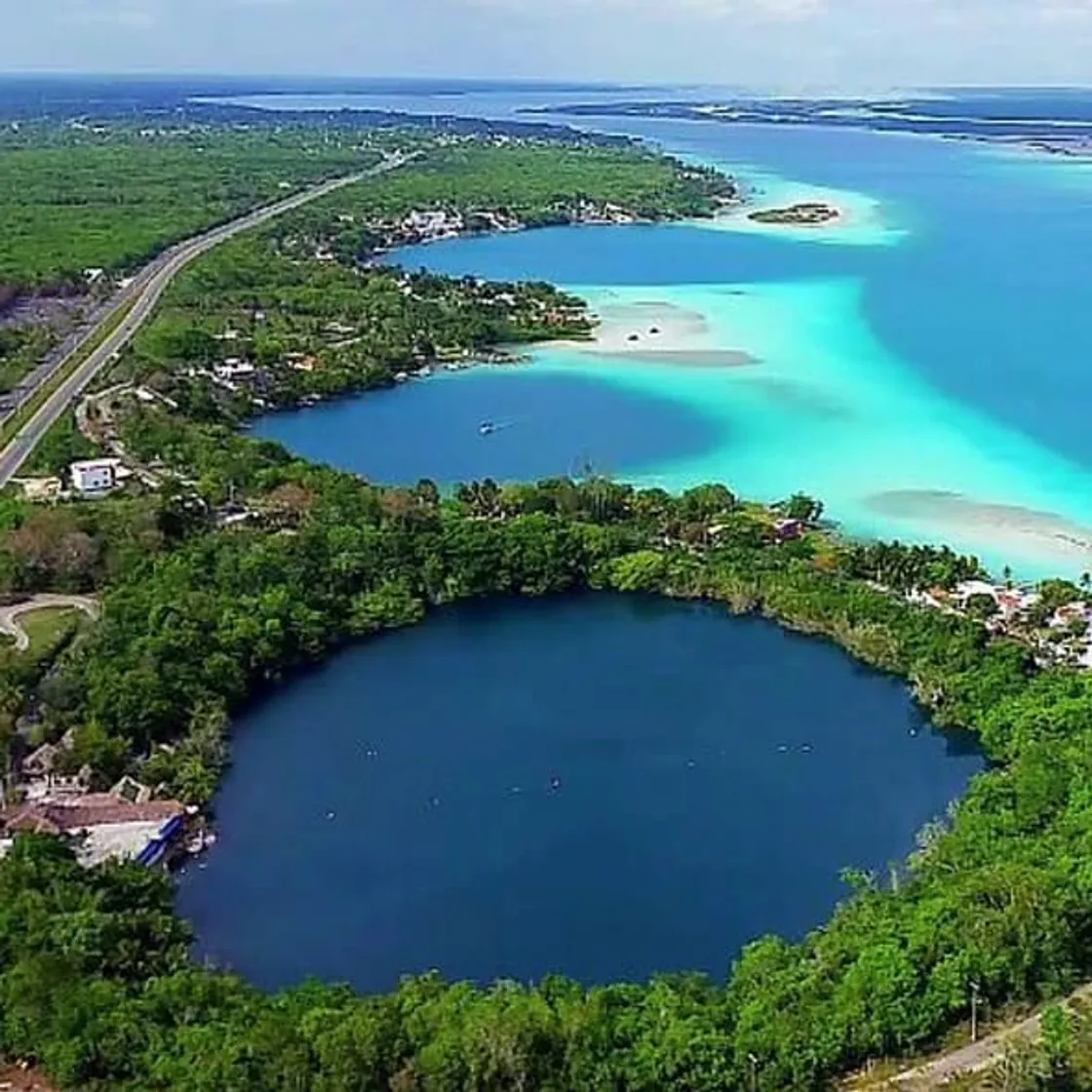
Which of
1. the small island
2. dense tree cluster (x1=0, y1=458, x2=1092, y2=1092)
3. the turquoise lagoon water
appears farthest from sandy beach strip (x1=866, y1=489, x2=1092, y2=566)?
the small island

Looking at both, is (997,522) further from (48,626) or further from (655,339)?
(655,339)

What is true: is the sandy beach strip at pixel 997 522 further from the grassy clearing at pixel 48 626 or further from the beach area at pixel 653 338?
the grassy clearing at pixel 48 626

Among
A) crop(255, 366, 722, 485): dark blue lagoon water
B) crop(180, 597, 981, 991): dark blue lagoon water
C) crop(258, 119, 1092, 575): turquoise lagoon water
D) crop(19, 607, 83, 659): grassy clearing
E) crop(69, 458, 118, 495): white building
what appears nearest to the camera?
crop(180, 597, 981, 991): dark blue lagoon water

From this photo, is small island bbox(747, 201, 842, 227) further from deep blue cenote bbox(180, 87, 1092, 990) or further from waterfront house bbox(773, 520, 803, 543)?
Result: waterfront house bbox(773, 520, 803, 543)

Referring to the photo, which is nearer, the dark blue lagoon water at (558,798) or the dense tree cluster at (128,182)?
the dark blue lagoon water at (558,798)

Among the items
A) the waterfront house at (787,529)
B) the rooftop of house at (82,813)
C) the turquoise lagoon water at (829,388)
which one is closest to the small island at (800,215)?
the turquoise lagoon water at (829,388)

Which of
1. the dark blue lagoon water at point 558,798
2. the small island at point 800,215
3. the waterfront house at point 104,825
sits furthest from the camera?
the small island at point 800,215
